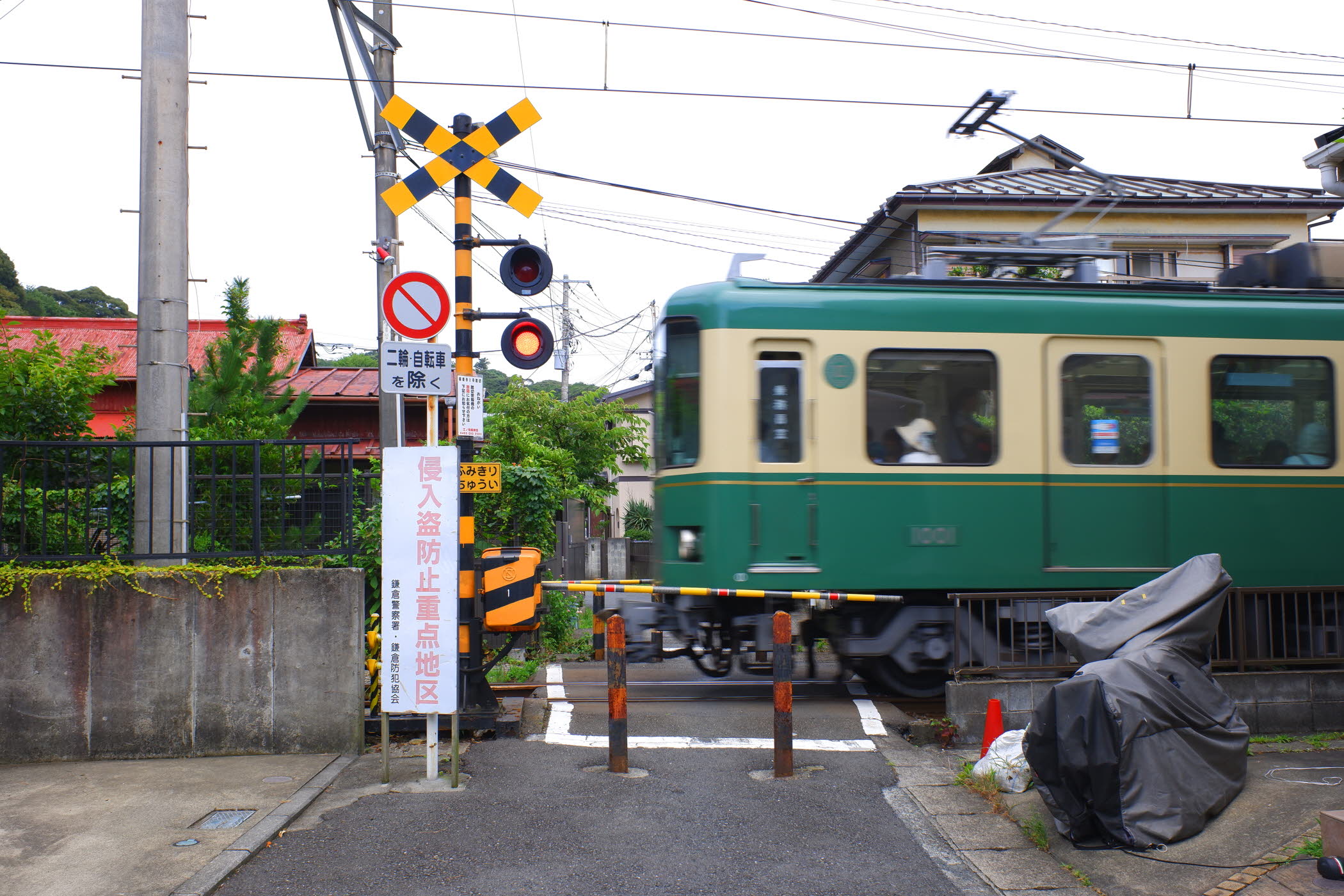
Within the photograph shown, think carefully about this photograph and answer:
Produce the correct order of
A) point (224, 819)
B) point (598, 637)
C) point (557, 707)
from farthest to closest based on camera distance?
point (598, 637)
point (557, 707)
point (224, 819)

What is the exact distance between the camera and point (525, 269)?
6398 millimetres

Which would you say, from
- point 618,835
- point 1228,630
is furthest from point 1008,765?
point 1228,630

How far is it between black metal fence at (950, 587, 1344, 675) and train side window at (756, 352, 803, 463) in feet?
5.43

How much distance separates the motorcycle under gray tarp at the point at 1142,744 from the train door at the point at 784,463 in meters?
2.73

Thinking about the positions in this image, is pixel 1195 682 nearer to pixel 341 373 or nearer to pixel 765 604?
pixel 765 604

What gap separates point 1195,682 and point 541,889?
3318mm

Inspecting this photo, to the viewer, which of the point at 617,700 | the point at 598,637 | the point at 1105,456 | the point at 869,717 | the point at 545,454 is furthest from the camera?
the point at 545,454

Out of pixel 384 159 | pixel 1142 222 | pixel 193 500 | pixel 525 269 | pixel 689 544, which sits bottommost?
pixel 689 544

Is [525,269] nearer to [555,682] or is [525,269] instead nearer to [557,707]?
[557,707]

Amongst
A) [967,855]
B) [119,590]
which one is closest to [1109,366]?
[967,855]

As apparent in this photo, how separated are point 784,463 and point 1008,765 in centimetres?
280

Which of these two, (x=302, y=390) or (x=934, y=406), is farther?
(x=302, y=390)

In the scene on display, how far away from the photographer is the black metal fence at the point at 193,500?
20.2ft

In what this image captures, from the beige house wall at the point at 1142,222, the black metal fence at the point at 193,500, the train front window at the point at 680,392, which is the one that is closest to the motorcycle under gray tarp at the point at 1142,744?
the train front window at the point at 680,392
